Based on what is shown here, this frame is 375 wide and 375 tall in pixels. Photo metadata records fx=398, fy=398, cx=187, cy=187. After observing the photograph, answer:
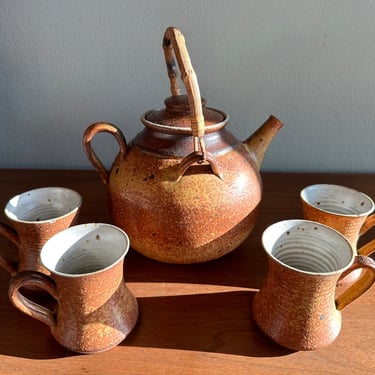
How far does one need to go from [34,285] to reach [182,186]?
24 cm

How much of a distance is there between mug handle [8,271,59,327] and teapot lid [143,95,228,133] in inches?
10.8

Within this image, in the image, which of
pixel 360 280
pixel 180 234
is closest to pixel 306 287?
pixel 360 280

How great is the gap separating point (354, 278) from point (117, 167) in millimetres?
420

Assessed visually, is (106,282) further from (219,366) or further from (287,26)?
(287,26)

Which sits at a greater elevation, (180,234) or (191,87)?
(191,87)

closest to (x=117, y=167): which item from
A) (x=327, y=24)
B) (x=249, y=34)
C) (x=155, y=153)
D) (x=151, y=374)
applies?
(x=155, y=153)

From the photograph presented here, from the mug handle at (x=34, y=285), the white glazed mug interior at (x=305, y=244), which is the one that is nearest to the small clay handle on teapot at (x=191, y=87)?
the white glazed mug interior at (x=305, y=244)

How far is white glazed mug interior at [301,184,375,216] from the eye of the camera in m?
0.68

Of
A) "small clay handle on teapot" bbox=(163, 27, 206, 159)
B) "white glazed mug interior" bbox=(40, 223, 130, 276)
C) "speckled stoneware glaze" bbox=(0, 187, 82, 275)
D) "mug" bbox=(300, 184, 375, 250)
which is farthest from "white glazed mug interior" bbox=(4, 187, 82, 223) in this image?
"mug" bbox=(300, 184, 375, 250)

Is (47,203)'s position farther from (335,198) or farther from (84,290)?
(335,198)

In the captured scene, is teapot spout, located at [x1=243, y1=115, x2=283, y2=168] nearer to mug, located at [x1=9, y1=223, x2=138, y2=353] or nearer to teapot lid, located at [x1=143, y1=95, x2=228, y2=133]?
teapot lid, located at [x1=143, y1=95, x2=228, y2=133]

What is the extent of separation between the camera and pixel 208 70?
2.89 ft

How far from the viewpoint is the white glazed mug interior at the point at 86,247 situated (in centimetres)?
53

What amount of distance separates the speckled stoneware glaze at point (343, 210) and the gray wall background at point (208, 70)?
0.96 ft
